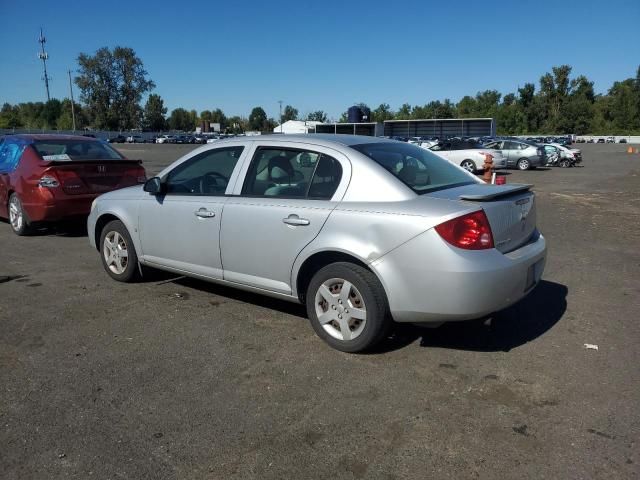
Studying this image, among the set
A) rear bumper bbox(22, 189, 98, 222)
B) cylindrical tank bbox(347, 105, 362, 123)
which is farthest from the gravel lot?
cylindrical tank bbox(347, 105, 362, 123)

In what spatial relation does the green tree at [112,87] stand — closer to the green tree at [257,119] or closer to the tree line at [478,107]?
the tree line at [478,107]

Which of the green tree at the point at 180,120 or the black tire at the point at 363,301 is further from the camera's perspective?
the green tree at the point at 180,120

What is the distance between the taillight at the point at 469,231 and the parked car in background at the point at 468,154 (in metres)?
19.3

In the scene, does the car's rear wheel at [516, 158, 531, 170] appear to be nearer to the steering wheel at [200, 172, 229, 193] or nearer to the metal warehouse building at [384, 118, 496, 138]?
the metal warehouse building at [384, 118, 496, 138]

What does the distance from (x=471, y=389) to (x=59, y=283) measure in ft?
Answer: 14.8

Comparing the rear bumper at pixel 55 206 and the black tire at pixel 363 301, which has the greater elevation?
the rear bumper at pixel 55 206

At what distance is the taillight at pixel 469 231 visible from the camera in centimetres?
347

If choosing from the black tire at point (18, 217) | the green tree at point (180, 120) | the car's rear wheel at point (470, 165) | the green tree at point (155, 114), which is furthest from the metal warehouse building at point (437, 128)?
the green tree at point (180, 120)

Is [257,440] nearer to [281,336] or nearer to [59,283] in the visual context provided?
[281,336]

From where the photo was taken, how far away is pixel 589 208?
1249cm

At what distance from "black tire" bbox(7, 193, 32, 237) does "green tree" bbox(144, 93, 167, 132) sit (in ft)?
386

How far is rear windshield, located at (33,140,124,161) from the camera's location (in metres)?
8.24

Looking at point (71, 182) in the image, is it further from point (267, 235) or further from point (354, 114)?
point (354, 114)

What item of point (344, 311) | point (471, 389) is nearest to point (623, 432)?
point (471, 389)
